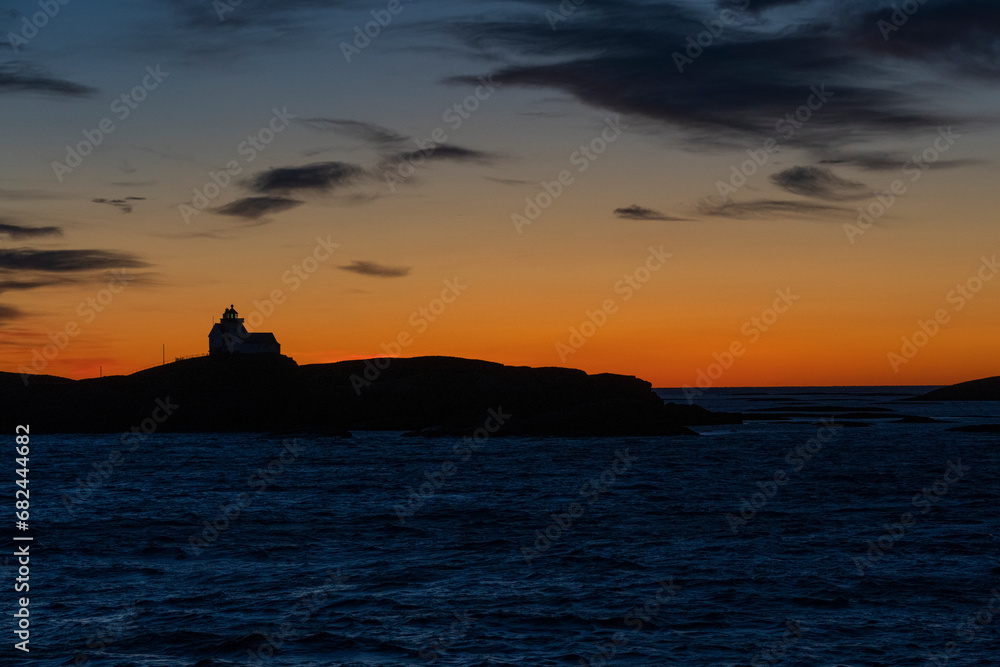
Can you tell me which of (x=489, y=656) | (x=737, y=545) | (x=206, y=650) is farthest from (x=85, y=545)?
(x=737, y=545)

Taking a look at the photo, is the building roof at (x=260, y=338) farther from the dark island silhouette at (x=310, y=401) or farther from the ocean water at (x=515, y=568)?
the ocean water at (x=515, y=568)

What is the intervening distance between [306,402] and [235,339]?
16.4 meters

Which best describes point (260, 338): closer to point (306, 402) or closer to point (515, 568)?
point (306, 402)

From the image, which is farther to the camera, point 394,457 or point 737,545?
point 394,457

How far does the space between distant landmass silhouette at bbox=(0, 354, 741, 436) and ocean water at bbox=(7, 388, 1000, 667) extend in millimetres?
50840

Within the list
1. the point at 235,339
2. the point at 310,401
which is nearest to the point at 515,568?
the point at 310,401

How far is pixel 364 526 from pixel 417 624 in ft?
50.8

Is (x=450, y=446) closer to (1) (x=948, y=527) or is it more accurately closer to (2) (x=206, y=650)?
(1) (x=948, y=527)

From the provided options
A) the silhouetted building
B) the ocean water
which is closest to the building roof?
the silhouetted building

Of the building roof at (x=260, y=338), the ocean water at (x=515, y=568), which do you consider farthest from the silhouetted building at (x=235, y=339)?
the ocean water at (x=515, y=568)

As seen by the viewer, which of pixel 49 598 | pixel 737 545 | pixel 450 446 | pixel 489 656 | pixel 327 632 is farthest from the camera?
pixel 450 446

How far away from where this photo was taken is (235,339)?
125250 millimetres

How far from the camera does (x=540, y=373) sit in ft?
435

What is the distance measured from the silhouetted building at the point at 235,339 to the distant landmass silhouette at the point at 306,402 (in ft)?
6.65
